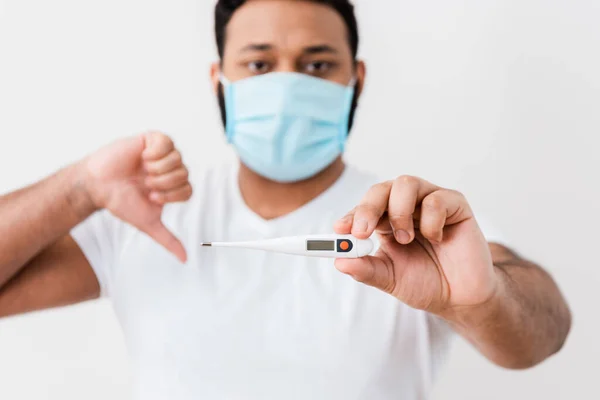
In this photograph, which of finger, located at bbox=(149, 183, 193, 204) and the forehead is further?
the forehead

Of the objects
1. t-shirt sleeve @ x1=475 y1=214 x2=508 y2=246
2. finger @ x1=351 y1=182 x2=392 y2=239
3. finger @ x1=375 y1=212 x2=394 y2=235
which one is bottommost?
t-shirt sleeve @ x1=475 y1=214 x2=508 y2=246

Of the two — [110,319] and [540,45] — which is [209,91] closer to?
[110,319]

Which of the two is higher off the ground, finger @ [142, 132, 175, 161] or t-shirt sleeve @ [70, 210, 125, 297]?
finger @ [142, 132, 175, 161]

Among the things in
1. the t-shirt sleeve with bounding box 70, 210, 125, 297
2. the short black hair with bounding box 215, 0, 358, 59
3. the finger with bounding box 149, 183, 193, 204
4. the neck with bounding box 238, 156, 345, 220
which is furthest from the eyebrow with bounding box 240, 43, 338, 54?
the t-shirt sleeve with bounding box 70, 210, 125, 297

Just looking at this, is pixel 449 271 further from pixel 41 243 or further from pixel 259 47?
pixel 41 243

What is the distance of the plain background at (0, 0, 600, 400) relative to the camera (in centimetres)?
158

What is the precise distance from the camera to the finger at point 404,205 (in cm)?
81

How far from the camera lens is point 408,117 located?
5.39 ft

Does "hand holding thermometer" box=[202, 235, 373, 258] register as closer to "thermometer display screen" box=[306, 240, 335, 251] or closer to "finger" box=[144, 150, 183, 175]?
"thermometer display screen" box=[306, 240, 335, 251]

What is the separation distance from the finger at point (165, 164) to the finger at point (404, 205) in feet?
1.49

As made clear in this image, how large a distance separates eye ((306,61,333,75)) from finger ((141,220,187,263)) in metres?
0.44

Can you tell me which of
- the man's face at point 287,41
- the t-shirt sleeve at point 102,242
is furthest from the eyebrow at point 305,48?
the t-shirt sleeve at point 102,242

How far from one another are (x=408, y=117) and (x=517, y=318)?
76cm

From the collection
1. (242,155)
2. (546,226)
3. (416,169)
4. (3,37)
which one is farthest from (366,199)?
(3,37)
